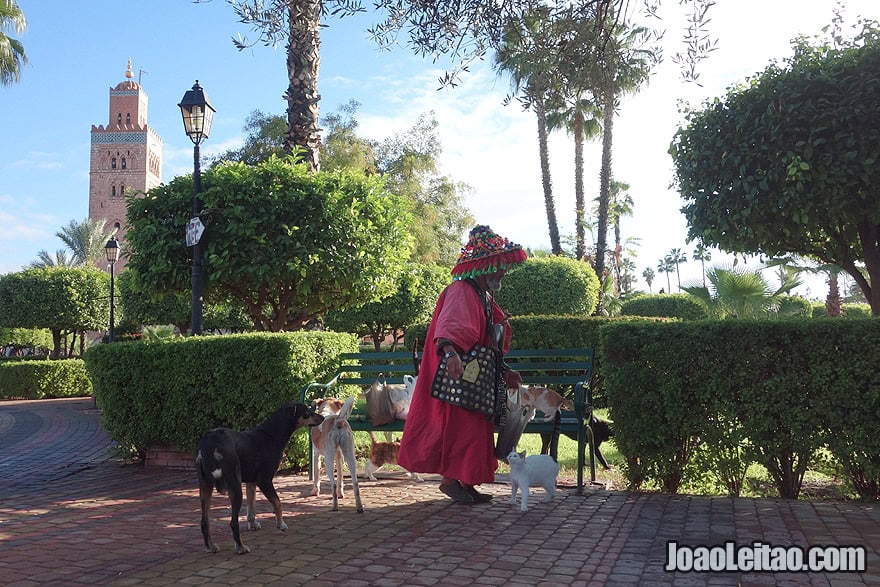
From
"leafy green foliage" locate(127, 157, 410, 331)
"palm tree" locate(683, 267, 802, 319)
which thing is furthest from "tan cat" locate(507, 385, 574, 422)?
"palm tree" locate(683, 267, 802, 319)

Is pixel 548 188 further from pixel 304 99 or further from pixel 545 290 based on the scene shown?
pixel 304 99

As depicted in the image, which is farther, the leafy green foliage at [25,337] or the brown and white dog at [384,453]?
the leafy green foliage at [25,337]

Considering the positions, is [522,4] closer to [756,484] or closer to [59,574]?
[756,484]

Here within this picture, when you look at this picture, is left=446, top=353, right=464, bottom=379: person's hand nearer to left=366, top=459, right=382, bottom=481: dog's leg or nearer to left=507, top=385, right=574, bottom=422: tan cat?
left=507, top=385, right=574, bottom=422: tan cat

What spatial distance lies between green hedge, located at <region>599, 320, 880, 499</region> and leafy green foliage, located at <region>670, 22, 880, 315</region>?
4.04m

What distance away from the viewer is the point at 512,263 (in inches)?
212

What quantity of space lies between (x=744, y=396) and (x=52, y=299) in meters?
25.1

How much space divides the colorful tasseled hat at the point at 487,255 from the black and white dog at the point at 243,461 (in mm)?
1574

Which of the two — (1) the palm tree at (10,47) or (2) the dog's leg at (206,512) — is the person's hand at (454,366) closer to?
(2) the dog's leg at (206,512)

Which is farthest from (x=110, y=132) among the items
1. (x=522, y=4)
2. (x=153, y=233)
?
(x=522, y=4)

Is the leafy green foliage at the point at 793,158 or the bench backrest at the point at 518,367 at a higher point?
the leafy green foliage at the point at 793,158

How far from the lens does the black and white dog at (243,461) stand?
3.95 meters

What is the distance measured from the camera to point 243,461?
4250mm

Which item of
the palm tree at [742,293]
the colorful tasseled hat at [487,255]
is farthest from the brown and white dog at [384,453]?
Answer: the palm tree at [742,293]
